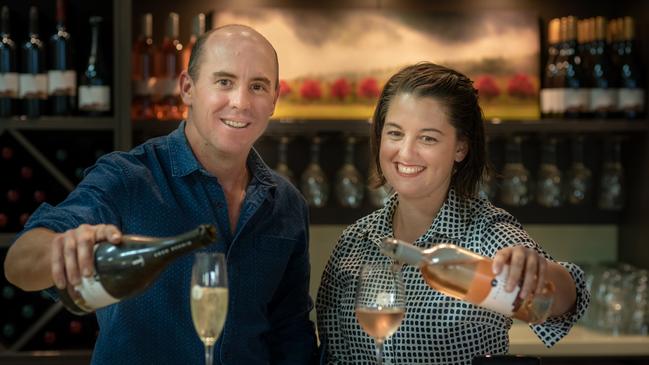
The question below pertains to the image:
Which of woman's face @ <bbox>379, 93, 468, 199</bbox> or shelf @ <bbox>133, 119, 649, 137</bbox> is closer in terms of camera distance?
woman's face @ <bbox>379, 93, 468, 199</bbox>

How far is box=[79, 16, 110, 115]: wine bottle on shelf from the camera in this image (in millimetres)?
3539

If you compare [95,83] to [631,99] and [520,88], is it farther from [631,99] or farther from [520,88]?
[631,99]

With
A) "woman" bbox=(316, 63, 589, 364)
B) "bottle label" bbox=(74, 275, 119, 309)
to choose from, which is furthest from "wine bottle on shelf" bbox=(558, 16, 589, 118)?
"bottle label" bbox=(74, 275, 119, 309)

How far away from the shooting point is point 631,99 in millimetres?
3797

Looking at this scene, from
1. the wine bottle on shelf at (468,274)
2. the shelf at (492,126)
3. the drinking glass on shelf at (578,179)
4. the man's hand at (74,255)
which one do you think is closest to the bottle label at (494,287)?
the wine bottle on shelf at (468,274)

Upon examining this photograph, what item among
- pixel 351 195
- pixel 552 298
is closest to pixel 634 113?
pixel 351 195

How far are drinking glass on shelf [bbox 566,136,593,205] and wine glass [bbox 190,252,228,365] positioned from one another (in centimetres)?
249

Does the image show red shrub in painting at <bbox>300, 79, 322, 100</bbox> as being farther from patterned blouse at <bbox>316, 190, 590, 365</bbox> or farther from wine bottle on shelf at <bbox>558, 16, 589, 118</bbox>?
patterned blouse at <bbox>316, 190, 590, 365</bbox>

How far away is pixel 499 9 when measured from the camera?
3.97 metres

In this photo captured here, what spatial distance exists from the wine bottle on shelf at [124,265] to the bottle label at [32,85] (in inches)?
86.7

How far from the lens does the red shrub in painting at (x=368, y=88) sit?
152 inches

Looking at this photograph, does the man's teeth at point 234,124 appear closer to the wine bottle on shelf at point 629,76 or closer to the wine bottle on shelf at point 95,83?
the wine bottle on shelf at point 95,83

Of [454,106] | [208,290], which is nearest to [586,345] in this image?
[454,106]

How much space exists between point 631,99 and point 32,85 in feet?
6.91
